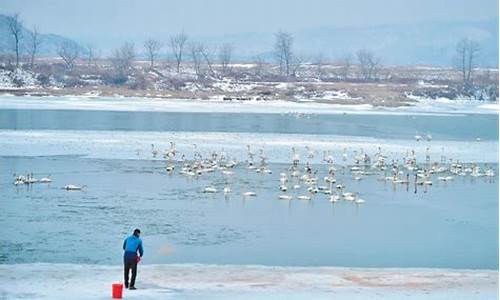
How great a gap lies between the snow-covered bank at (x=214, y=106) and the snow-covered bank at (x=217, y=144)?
720 inches

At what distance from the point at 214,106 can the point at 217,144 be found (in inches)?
1103

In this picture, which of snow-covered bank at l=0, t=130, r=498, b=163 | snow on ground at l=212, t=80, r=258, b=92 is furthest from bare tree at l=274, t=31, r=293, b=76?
snow-covered bank at l=0, t=130, r=498, b=163

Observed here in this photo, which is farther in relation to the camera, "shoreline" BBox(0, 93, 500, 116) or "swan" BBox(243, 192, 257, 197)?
"shoreline" BBox(0, 93, 500, 116)

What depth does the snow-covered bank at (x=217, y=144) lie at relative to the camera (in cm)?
3172

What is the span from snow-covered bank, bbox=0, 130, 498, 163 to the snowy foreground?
49.9ft

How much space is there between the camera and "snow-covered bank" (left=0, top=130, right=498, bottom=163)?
104 feet

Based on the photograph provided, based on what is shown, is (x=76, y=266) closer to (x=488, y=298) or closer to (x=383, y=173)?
(x=488, y=298)

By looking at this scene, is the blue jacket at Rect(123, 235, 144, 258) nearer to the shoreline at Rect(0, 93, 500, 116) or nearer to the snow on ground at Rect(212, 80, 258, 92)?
the shoreline at Rect(0, 93, 500, 116)

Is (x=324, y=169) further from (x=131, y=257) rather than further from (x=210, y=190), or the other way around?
(x=131, y=257)

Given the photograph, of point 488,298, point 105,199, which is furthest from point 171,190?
point 488,298

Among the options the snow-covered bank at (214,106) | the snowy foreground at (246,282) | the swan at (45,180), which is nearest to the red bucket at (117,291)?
the snowy foreground at (246,282)

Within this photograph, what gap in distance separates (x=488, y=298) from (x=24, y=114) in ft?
126

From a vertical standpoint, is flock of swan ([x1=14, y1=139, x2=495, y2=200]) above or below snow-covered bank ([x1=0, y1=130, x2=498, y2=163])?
below

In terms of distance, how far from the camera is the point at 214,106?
6294 cm
